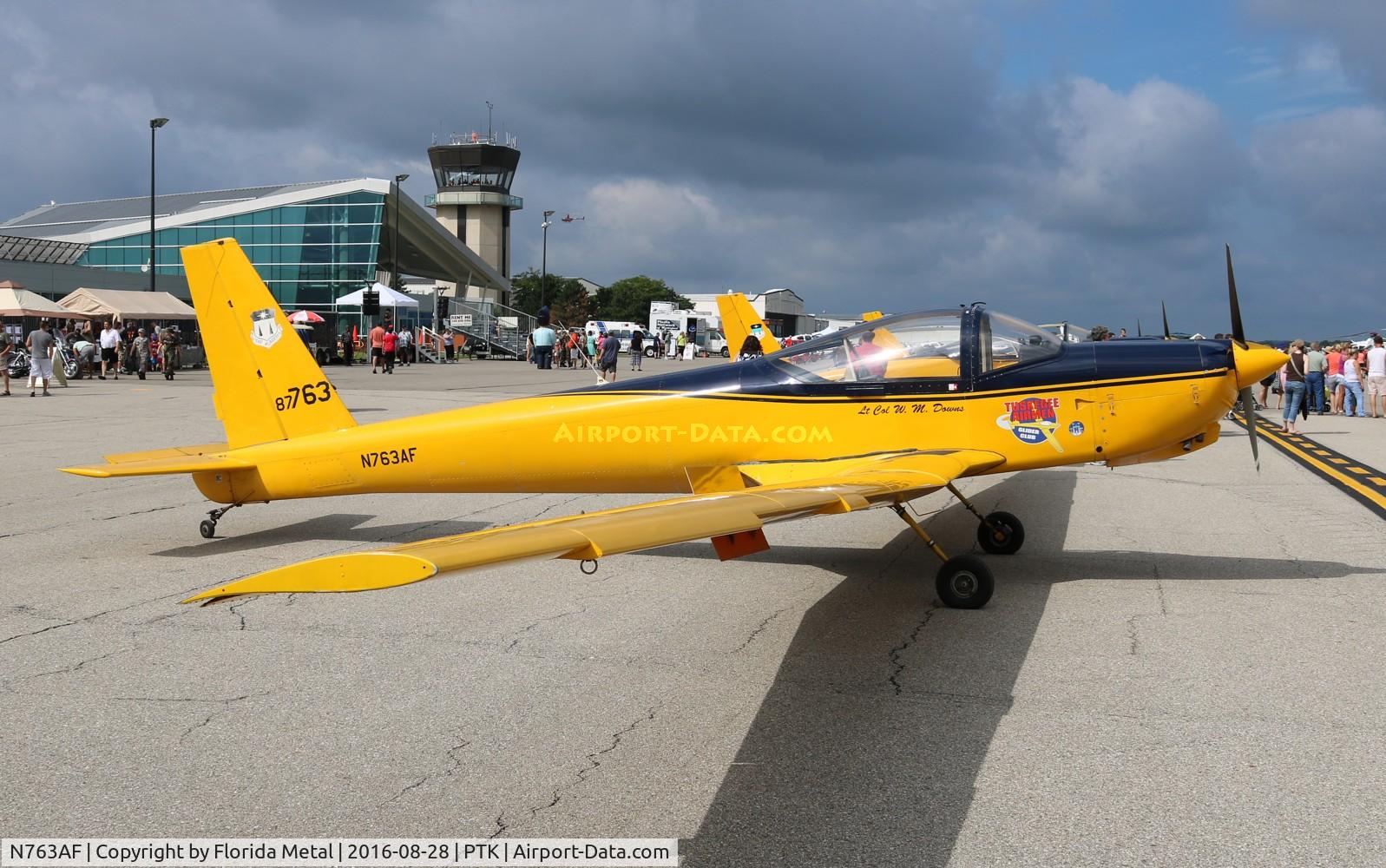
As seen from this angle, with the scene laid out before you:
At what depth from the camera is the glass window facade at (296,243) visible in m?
63.2

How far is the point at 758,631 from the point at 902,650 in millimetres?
828

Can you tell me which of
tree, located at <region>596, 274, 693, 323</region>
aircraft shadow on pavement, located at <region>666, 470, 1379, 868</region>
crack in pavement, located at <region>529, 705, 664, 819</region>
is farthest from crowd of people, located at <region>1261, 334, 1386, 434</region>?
tree, located at <region>596, 274, 693, 323</region>

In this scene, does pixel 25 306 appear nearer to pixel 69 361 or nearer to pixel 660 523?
pixel 69 361

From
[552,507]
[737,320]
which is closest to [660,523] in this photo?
[552,507]

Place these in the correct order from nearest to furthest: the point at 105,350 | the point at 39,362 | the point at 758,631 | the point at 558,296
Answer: the point at 758,631, the point at 39,362, the point at 105,350, the point at 558,296

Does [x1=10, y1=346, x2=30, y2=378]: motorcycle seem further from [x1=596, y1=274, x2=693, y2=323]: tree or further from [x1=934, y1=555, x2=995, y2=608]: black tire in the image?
[x1=596, y1=274, x2=693, y2=323]: tree

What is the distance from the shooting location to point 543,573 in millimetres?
7324

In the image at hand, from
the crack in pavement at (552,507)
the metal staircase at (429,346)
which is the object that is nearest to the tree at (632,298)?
the metal staircase at (429,346)

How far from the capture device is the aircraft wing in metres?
2.94

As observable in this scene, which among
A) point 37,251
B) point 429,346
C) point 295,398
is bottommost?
point 295,398

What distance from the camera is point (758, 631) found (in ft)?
19.6

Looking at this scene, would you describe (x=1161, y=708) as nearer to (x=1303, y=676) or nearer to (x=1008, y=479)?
(x=1303, y=676)

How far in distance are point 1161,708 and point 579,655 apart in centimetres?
283

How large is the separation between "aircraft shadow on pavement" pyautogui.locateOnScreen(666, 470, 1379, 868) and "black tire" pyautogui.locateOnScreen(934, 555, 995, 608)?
0.30 ft
